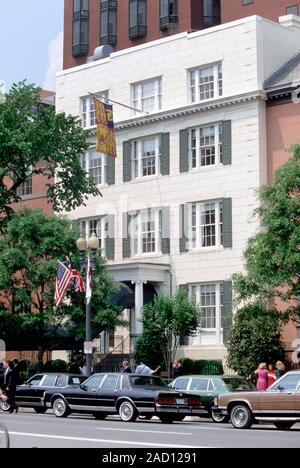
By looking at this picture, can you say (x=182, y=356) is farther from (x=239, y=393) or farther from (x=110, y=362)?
(x=239, y=393)

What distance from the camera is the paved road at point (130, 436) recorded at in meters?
18.1

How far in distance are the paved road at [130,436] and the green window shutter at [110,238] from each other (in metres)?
21.5

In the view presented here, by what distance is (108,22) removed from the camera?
76562 millimetres

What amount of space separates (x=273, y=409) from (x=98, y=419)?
22.7ft

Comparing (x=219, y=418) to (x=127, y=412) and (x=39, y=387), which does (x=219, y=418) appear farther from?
(x=39, y=387)

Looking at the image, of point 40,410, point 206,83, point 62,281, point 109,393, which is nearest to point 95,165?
point 206,83

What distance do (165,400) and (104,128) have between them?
61.1 feet

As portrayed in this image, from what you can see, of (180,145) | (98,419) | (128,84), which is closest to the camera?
(98,419)

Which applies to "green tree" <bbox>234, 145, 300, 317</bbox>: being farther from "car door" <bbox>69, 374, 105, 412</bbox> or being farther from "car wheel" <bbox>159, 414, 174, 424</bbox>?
"car door" <bbox>69, 374, 105, 412</bbox>

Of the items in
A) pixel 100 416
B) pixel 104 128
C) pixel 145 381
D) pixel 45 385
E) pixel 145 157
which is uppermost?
pixel 104 128

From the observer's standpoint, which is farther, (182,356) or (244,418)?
(182,356)

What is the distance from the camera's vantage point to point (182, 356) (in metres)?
44.0

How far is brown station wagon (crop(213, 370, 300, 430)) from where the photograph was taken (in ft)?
77.7

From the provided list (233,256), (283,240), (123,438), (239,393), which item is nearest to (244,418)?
(239,393)
